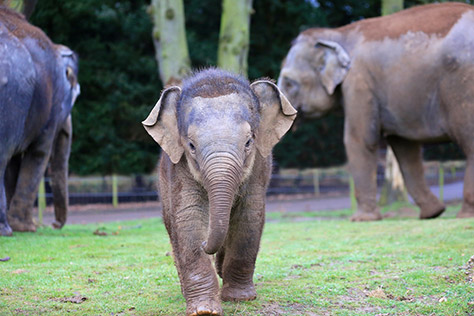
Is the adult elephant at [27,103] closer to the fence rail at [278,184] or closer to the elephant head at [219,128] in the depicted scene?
the elephant head at [219,128]

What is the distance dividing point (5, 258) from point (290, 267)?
308cm

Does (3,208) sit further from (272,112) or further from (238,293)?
(272,112)

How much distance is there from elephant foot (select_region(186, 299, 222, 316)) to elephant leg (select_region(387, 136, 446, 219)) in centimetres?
878

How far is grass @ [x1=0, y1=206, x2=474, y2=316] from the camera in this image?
5645 millimetres

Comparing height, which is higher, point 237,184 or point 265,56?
point 265,56

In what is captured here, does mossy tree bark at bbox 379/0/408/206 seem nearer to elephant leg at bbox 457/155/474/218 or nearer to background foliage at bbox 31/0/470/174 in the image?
background foliage at bbox 31/0/470/174

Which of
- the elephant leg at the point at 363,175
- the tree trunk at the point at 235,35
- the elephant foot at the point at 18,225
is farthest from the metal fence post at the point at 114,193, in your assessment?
the elephant foot at the point at 18,225

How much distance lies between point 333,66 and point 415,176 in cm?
262

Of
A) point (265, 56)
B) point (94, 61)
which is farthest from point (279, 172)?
point (94, 61)

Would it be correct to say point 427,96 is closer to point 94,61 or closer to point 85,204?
point 85,204

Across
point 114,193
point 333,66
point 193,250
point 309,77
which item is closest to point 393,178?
point 309,77

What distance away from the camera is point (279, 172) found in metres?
27.0

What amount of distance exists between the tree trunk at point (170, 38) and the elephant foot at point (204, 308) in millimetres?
11663

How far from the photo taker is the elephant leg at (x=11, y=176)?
38.8 feet
